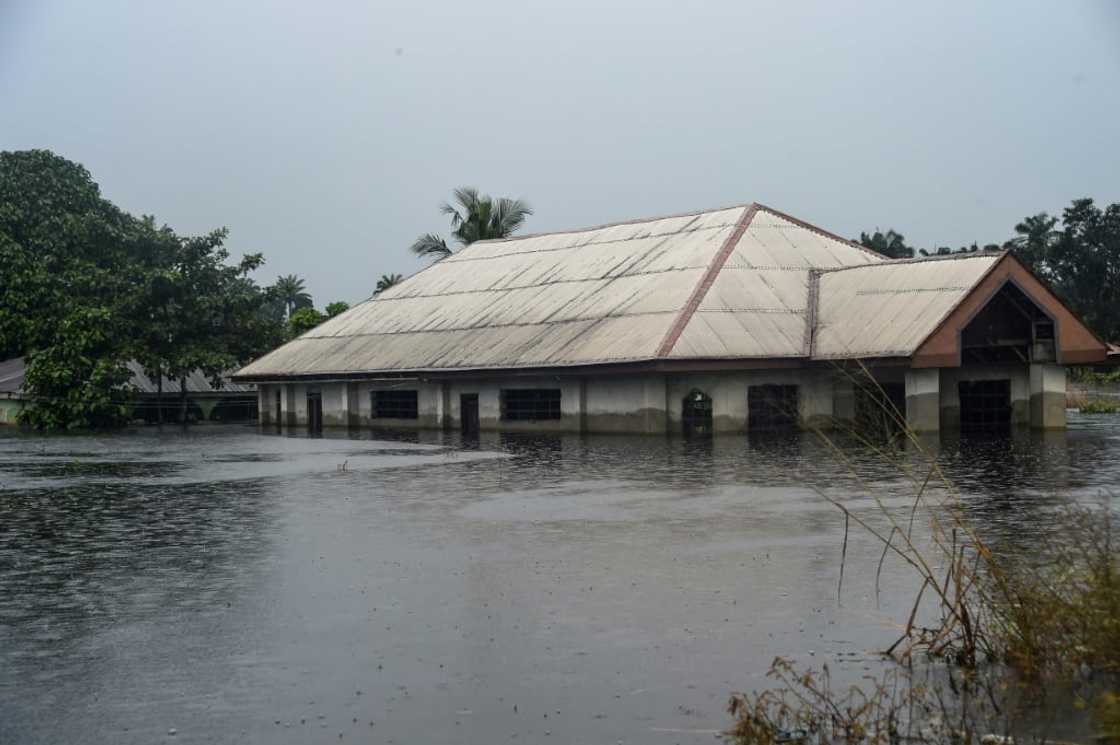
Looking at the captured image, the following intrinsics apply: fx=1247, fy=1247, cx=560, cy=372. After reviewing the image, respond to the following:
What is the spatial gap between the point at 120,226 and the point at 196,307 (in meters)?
7.97

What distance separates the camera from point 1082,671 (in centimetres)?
747

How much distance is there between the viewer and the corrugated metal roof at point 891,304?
112 feet

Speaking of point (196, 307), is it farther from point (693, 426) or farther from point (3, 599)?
point (3, 599)

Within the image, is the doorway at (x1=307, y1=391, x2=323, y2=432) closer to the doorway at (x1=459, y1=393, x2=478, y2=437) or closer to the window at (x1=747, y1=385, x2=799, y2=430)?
the doorway at (x1=459, y1=393, x2=478, y2=437)

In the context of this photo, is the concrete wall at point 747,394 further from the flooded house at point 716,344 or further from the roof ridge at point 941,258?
the roof ridge at point 941,258

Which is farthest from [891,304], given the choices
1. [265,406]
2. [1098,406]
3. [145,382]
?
[145,382]

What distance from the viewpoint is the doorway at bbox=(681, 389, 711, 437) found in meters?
35.6

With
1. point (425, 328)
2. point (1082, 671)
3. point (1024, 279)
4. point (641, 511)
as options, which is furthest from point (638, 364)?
point (1082, 671)

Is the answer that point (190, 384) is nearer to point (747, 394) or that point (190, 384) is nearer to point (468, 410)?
point (468, 410)

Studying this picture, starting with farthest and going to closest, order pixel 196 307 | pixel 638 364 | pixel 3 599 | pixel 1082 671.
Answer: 1. pixel 196 307
2. pixel 638 364
3. pixel 3 599
4. pixel 1082 671

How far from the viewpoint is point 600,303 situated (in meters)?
41.0

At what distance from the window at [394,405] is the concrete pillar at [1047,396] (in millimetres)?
20319

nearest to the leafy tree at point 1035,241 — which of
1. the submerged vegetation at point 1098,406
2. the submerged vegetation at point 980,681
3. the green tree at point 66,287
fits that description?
the submerged vegetation at point 1098,406

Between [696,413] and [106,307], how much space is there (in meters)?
28.0
